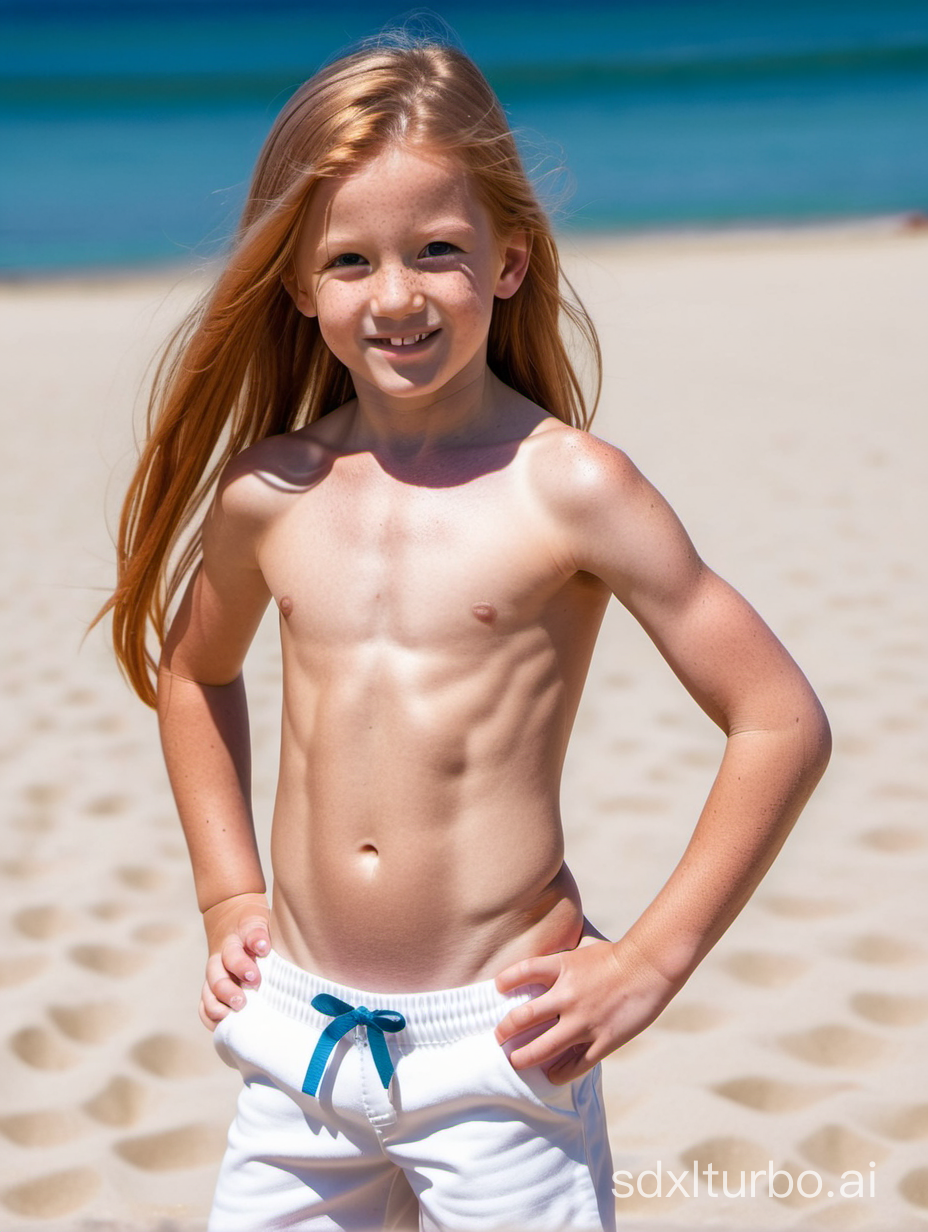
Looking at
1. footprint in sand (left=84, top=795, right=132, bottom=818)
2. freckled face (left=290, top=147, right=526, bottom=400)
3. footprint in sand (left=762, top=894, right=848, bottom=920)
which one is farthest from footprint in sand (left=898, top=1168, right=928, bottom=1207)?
footprint in sand (left=84, top=795, right=132, bottom=818)

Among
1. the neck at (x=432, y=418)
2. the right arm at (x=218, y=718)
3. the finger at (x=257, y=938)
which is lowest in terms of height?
the finger at (x=257, y=938)

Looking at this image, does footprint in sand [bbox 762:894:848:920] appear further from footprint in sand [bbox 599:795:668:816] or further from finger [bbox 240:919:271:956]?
finger [bbox 240:919:271:956]

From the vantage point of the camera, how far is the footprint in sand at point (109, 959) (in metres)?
3.16

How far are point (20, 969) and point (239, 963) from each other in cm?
160

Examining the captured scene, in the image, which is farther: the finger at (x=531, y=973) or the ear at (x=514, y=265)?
the ear at (x=514, y=265)

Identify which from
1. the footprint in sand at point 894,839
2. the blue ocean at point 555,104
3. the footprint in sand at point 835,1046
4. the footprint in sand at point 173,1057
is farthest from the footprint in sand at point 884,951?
the blue ocean at point 555,104

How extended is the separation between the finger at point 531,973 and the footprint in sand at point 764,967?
1.61m

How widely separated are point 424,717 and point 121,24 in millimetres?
47082

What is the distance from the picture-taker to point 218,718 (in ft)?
6.32

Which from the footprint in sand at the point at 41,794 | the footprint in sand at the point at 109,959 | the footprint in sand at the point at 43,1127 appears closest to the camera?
the footprint in sand at the point at 43,1127

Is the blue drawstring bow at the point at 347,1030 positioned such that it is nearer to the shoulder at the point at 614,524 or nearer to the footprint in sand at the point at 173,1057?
the shoulder at the point at 614,524

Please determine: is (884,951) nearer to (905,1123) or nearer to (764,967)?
(764,967)

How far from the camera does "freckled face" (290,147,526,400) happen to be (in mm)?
1577

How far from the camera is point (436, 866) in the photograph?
Answer: 163 cm
